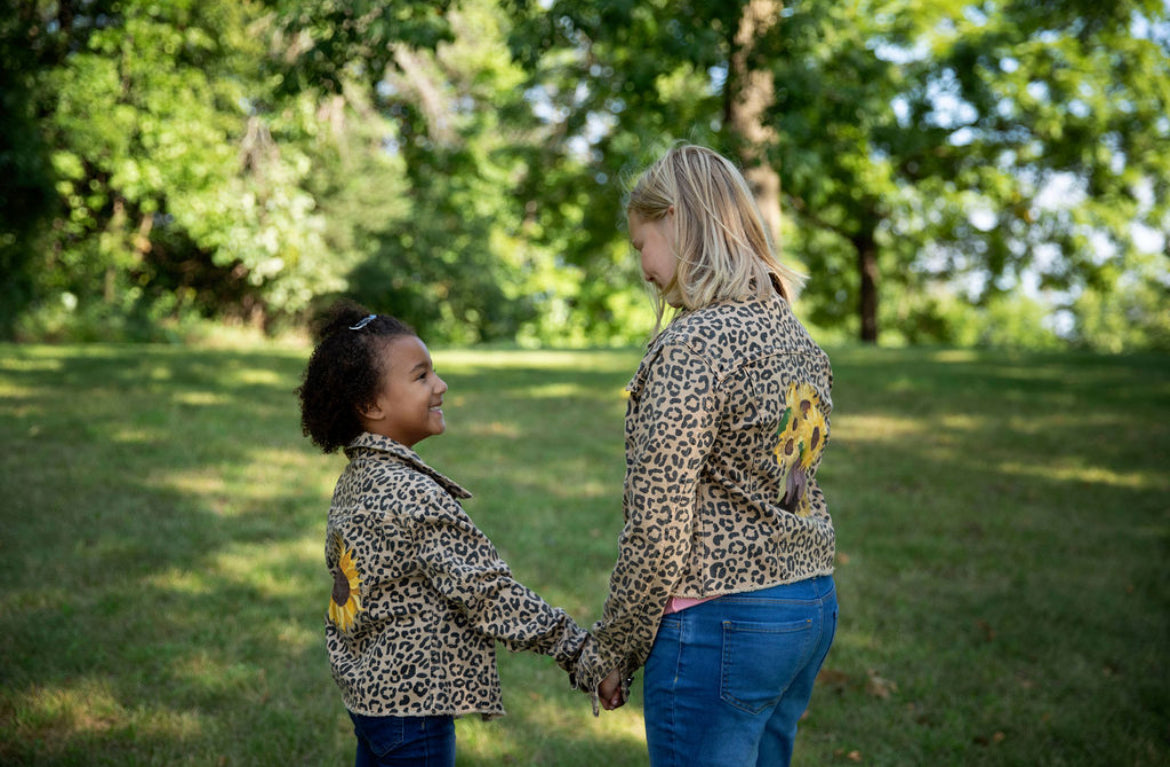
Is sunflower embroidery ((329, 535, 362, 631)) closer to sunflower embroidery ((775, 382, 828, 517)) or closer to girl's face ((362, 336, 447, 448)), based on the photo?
girl's face ((362, 336, 447, 448))

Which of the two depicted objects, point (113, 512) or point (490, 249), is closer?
point (113, 512)

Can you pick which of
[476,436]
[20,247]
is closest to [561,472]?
[476,436]

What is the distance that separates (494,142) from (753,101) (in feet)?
64.3

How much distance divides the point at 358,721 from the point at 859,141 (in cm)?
1335

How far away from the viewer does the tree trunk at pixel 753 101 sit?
10.1m

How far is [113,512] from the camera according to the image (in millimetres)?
6379

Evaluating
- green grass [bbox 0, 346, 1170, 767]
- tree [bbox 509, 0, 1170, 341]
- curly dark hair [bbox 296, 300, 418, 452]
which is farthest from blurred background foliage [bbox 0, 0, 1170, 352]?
curly dark hair [bbox 296, 300, 418, 452]

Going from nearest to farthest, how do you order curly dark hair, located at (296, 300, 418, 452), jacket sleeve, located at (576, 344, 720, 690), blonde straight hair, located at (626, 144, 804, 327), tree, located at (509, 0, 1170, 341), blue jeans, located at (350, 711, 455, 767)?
jacket sleeve, located at (576, 344, 720, 690), blonde straight hair, located at (626, 144, 804, 327), blue jeans, located at (350, 711, 455, 767), curly dark hair, located at (296, 300, 418, 452), tree, located at (509, 0, 1170, 341)

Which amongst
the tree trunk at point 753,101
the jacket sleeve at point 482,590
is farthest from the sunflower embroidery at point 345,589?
the tree trunk at point 753,101

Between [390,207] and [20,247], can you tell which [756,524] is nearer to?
[20,247]

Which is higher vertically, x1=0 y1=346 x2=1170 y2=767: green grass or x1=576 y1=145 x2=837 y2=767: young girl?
x1=576 y1=145 x2=837 y2=767: young girl

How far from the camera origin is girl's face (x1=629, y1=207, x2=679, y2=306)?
2.20 m

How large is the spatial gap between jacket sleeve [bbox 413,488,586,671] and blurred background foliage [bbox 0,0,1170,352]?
7237 mm

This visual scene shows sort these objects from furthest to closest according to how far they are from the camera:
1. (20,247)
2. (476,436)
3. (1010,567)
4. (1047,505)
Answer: (20,247), (476,436), (1047,505), (1010,567)
